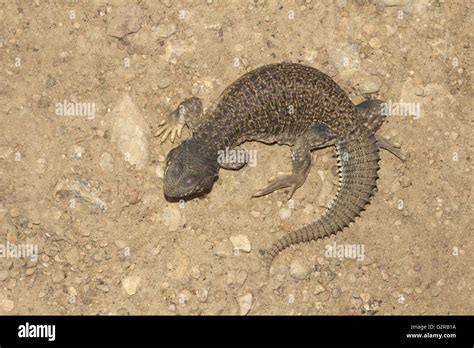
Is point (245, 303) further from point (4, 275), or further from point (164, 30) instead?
point (164, 30)

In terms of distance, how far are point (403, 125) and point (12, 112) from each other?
19.6ft

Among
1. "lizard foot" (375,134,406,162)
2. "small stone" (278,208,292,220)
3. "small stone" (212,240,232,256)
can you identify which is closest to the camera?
"small stone" (212,240,232,256)

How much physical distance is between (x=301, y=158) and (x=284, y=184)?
467 millimetres

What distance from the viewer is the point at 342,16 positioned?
403 inches

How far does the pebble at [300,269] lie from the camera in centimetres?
950

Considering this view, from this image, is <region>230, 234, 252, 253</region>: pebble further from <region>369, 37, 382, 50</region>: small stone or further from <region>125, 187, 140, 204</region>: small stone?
<region>369, 37, 382, 50</region>: small stone

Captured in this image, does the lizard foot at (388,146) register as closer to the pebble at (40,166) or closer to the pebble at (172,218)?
the pebble at (172,218)

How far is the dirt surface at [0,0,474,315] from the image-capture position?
935 cm

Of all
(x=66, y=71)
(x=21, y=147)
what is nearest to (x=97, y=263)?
(x=21, y=147)

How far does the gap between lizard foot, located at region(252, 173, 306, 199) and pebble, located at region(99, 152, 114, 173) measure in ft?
7.13

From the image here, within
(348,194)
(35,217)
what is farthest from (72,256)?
(348,194)

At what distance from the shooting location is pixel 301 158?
9.70m

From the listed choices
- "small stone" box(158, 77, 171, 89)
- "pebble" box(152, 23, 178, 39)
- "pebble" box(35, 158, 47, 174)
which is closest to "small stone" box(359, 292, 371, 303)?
"small stone" box(158, 77, 171, 89)

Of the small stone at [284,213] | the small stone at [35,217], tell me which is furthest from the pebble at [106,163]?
the small stone at [284,213]
